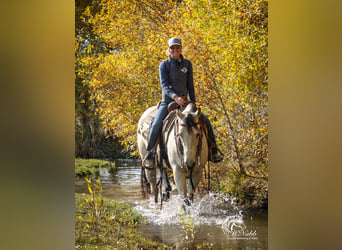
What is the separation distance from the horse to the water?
133 millimetres

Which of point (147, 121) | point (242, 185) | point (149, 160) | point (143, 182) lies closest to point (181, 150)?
point (149, 160)

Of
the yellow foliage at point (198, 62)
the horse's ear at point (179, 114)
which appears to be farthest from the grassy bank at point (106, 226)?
the horse's ear at point (179, 114)

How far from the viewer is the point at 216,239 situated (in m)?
4.05

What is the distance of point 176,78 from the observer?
13.3 feet

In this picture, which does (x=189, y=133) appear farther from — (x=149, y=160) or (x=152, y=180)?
(x=152, y=180)

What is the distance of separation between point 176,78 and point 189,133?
2.12 feet

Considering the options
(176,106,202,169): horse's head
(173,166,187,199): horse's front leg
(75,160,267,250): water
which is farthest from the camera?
(75,160,267,250): water

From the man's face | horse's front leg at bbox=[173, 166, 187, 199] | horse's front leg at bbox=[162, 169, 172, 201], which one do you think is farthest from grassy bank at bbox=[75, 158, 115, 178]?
the man's face

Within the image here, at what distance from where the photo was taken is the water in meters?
4.03

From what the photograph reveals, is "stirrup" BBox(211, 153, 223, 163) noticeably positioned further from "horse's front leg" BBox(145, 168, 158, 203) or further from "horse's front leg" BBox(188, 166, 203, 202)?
"horse's front leg" BBox(145, 168, 158, 203)
